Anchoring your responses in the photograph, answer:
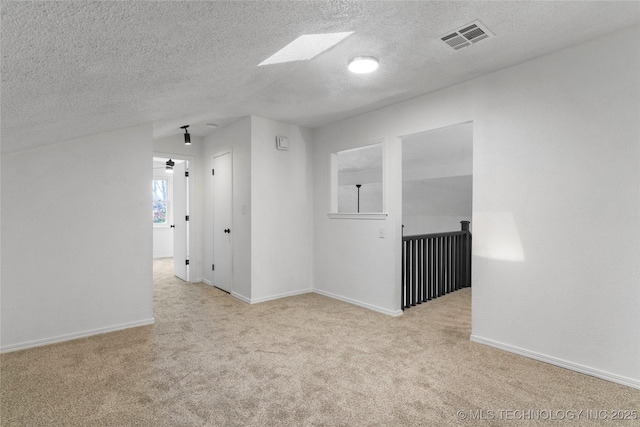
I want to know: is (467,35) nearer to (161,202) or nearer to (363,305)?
(363,305)

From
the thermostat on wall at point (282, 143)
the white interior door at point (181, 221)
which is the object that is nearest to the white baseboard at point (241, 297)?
the white interior door at point (181, 221)

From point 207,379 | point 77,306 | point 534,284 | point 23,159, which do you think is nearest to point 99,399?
point 207,379

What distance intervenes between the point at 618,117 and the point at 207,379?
335cm

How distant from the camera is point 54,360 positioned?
2.63 metres

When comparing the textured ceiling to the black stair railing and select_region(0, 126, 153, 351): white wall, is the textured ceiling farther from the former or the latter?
the black stair railing

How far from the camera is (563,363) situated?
2.47 m

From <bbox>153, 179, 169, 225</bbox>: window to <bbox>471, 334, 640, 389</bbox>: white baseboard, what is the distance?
8.28 metres

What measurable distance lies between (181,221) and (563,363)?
5.39m

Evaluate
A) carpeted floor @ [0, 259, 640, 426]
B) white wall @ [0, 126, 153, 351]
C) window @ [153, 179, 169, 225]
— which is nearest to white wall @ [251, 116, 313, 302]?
carpeted floor @ [0, 259, 640, 426]

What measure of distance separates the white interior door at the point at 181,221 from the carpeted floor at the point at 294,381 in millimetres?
2232

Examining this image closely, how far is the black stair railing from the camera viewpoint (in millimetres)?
4070

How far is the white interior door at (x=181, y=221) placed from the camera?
555cm

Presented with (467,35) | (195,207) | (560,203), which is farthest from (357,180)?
(467,35)

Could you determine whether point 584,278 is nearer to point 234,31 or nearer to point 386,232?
point 386,232
